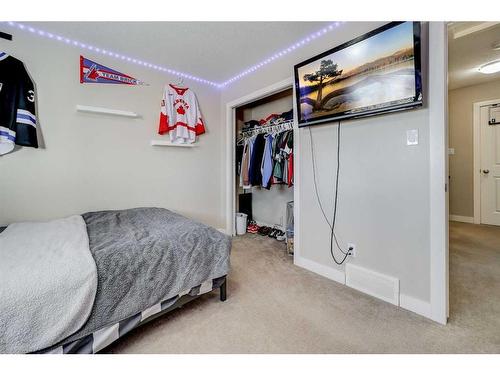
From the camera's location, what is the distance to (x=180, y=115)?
2.87 meters

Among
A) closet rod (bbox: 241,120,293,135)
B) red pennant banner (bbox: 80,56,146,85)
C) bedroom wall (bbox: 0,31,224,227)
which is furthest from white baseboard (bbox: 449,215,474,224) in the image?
red pennant banner (bbox: 80,56,146,85)

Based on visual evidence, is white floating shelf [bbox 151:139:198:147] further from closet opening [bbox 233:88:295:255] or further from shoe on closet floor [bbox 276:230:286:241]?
shoe on closet floor [bbox 276:230:286:241]

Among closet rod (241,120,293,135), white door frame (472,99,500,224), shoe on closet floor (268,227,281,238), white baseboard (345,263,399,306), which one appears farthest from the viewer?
white door frame (472,99,500,224)

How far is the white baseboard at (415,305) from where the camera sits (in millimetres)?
1479

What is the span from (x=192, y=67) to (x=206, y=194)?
163 cm

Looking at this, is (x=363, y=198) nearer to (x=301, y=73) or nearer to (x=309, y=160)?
(x=309, y=160)

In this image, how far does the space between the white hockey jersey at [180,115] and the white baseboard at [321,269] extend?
200cm

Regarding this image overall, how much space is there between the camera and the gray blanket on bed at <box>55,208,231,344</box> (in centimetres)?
110

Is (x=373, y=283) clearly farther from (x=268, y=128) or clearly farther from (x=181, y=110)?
(x=181, y=110)

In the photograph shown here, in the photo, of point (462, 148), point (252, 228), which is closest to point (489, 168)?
point (462, 148)

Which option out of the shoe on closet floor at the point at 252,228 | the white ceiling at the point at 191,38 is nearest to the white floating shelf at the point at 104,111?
the white ceiling at the point at 191,38

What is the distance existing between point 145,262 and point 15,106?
1890mm

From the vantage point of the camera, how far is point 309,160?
2195 mm

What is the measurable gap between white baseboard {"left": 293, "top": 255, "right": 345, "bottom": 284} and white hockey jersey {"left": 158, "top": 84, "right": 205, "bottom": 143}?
2.00m
